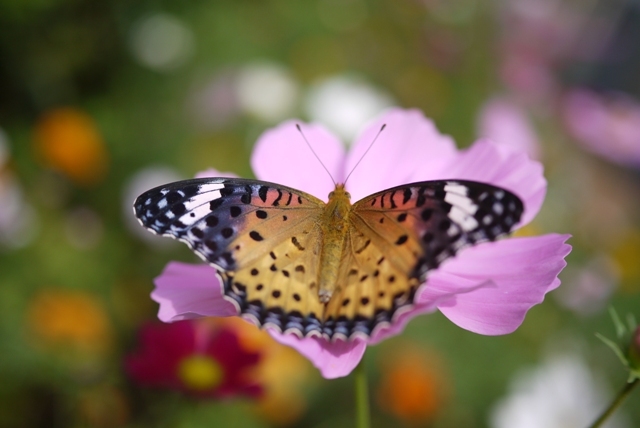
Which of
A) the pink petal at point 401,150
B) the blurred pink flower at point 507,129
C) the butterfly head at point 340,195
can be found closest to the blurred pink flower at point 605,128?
the blurred pink flower at point 507,129

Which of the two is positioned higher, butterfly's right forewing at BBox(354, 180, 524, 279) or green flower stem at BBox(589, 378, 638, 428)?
butterfly's right forewing at BBox(354, 180, 524, 279)

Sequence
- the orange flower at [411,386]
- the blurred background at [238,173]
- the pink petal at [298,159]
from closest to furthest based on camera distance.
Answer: the pink petal at [298,159] < the blurred background at [238,173] < the orange flower at [411,386]

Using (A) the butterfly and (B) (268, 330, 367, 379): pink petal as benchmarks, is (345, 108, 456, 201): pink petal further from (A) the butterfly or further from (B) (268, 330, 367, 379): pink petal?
(B) (268, 330, 367, 379): pink petal

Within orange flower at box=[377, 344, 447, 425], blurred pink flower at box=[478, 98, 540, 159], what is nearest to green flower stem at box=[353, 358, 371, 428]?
orange flower at box=[377, 344, 447, 425]

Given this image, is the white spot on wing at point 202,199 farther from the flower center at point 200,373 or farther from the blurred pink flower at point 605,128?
the blurred pink flower at point 605,128

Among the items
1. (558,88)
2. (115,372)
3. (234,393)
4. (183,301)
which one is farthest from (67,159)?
(558,88)
